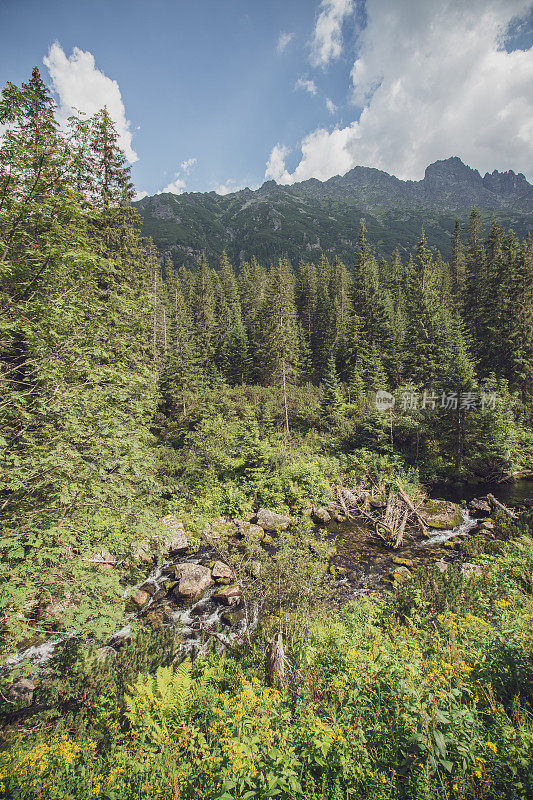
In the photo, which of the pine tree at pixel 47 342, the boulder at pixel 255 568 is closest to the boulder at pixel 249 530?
the boulder at pixel 255 568

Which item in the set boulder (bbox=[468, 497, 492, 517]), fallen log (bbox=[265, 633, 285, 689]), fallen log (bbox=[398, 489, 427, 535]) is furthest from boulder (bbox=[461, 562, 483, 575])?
fallen log (bbox=[265, 633, 285, 689])

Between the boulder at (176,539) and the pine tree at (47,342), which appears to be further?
the boulder at (176,539)

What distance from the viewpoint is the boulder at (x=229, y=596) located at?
1060 cm

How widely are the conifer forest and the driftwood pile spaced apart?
146mm

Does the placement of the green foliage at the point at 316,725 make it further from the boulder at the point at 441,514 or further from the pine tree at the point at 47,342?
the boulder at the point at 441,514

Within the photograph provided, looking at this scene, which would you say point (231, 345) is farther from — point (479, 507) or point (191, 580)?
point (191, 580)

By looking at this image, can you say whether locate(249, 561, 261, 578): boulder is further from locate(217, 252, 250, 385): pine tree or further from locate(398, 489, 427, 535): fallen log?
locate(217, 252, 250, 385): pine tree

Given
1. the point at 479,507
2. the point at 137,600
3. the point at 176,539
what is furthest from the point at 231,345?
the point at 137,600

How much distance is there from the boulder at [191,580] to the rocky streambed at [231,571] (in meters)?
0.03

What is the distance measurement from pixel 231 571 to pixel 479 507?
13419 mm

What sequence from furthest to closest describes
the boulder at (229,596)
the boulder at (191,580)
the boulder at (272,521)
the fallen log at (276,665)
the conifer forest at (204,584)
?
the boulder at (272,521) → the boulder at (191,580) → the boulder at (229,596) → the fallen log at (276,665) → the conifer forest at (204,584)

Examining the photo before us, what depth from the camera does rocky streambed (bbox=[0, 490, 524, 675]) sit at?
9.06 metres

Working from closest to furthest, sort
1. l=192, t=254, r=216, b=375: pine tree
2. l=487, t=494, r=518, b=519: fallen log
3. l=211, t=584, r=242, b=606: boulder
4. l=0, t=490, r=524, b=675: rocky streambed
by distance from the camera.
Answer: l=0, t=490, r=524, b=675: rocky streambed
l=211, t=584, r=242, b=606: boulder
l=487, t=494, r=518, b=519: fallen log
l=192, t=254, r=216, b=375: pine tree

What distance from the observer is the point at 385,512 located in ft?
53.4
